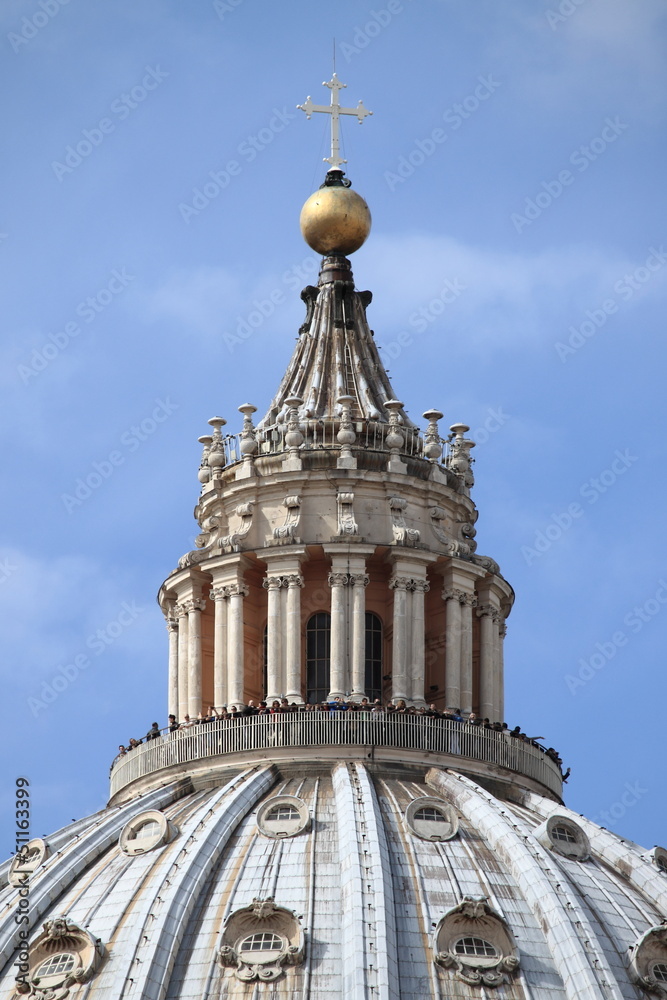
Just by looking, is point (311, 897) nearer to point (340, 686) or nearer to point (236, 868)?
point (236, 868)

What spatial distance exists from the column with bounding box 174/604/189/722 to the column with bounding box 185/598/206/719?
0.26 meters

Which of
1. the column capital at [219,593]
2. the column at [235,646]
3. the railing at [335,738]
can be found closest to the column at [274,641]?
the column at [235,646]

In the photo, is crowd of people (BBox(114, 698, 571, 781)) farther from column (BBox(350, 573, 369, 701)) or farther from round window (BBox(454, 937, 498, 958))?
round window (BBox(454, 937, 498, 958))

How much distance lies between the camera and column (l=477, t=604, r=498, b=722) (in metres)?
95.4

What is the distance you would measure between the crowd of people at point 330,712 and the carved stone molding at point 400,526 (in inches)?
187

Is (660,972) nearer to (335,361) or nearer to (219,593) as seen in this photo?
(219,593)

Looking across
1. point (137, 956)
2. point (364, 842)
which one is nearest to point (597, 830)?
point (364, 842)

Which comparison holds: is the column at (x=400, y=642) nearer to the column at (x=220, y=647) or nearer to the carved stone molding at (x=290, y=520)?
the carved stone molding at (x=290, y=520)

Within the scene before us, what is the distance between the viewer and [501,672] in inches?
3829

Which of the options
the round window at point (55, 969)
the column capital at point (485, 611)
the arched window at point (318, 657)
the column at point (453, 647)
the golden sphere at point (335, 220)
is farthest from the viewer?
the golden sphere at point (335, 220)

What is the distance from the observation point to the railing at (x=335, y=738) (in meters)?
90.3

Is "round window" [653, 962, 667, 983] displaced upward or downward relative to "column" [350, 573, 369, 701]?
downward

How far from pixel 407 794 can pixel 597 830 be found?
591 centimetres

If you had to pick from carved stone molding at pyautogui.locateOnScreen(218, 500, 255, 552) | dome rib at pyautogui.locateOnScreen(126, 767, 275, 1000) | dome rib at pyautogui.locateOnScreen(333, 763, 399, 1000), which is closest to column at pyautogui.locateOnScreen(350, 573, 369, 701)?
dome rib at pyautogui.locateOnScreen(126, 767, 275, 1000)
